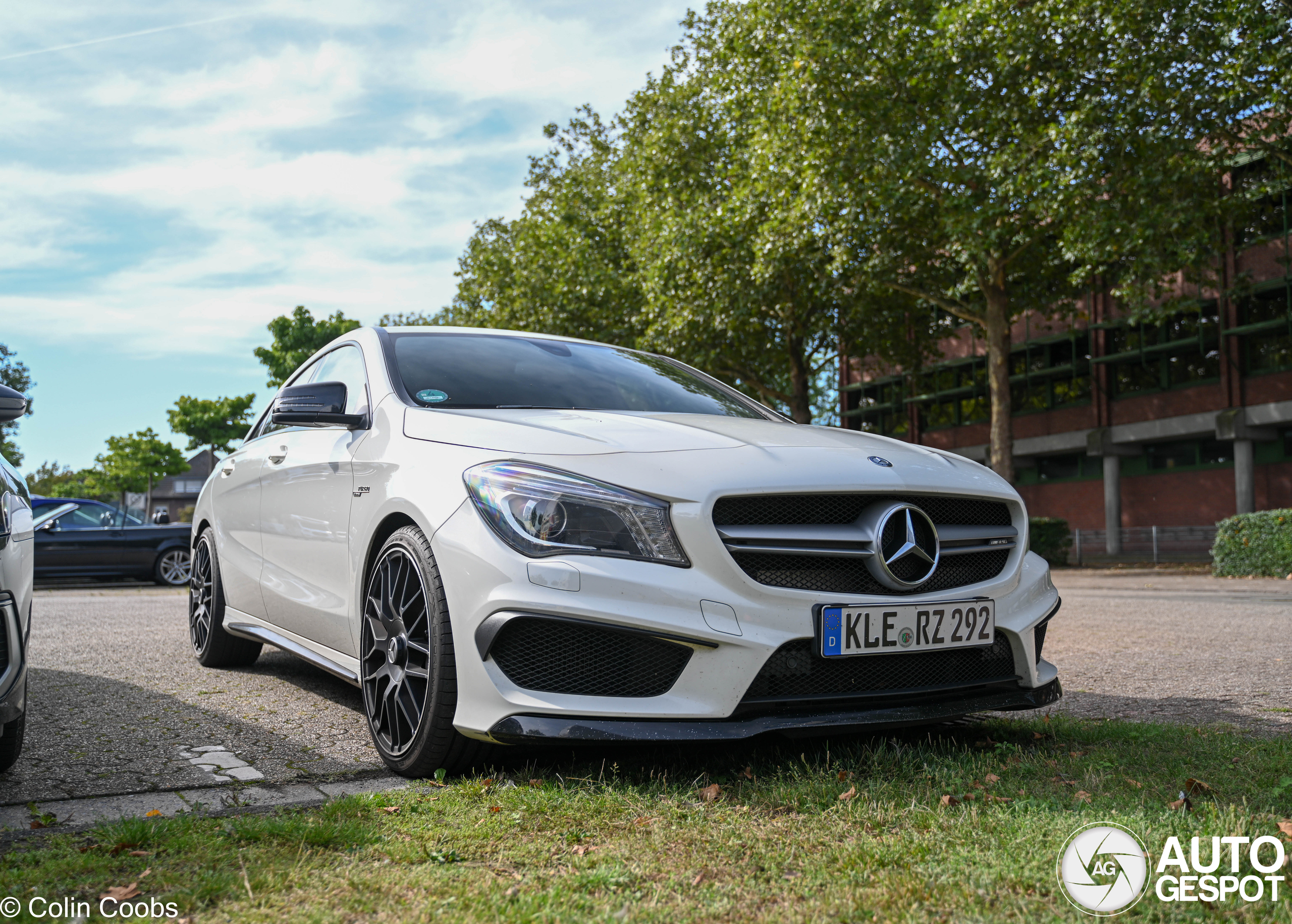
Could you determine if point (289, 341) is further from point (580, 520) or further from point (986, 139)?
point (580, 520)

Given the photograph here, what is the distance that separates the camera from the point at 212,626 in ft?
19.1

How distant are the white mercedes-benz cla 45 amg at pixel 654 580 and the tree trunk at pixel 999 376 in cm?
2012

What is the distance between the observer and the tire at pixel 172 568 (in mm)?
15953

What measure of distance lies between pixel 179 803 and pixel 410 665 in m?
0.76

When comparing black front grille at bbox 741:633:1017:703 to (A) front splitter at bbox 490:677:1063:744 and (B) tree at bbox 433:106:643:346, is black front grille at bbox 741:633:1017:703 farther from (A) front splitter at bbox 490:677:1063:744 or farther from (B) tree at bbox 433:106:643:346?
(B) tree at bbox 433:106:643:346

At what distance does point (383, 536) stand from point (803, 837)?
1804mm

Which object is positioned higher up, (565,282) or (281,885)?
(565,282)

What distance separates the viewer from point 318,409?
423 centimetres

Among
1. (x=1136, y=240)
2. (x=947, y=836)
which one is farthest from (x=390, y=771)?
(x=1136, y=240)

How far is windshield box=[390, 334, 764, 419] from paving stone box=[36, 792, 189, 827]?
1.58m

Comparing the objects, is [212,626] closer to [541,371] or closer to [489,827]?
[541,371]

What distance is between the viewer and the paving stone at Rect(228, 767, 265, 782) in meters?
3.42

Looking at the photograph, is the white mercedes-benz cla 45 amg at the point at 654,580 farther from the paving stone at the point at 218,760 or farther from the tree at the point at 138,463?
the tree at the point at 138,463

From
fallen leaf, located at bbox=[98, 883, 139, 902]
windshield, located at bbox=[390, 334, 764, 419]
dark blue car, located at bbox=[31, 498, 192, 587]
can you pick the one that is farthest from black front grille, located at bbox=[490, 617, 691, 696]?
dark blue car, located at bbox=[31, 498, 192, 587]
